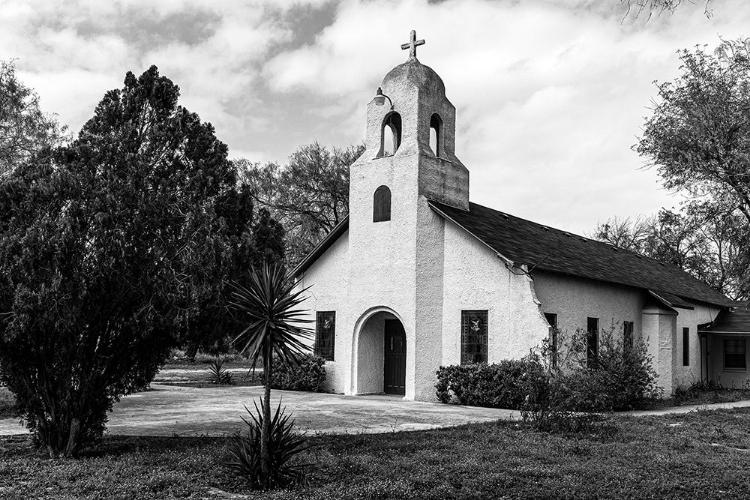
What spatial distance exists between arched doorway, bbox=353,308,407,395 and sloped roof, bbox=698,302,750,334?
15183 mm

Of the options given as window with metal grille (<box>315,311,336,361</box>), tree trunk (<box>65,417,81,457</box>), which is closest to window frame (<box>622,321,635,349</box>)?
window with metal grille (<box>315,311,336,361</box>)

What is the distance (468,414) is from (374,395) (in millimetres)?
6114

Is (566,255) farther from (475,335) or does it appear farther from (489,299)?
(475,335)

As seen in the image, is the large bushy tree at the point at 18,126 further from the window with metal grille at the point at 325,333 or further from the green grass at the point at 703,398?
the green grass at the point at 703,398

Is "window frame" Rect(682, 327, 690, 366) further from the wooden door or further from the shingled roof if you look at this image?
the wooden door

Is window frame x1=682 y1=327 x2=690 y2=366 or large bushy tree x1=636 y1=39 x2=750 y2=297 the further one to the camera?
window frame x1=682 y1=327 x2=690 y2=366

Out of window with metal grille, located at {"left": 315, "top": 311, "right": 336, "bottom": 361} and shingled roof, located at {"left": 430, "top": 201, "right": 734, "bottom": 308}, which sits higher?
shingled roof, located at {"left": 430, "top": 201, "right": 734, "bottom": 308}

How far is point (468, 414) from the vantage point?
1745 cm

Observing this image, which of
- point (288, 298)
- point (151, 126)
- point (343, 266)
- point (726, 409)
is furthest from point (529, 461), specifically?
point (343, 266)

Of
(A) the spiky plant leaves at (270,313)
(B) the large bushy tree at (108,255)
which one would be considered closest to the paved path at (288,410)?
(B) the large bushy tree at (108,255)

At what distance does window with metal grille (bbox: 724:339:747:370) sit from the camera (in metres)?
31.2

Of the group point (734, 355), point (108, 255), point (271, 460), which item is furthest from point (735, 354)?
point (108, 255)

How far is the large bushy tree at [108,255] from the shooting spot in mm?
9828

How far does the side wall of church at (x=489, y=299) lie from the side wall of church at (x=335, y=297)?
134 inches
